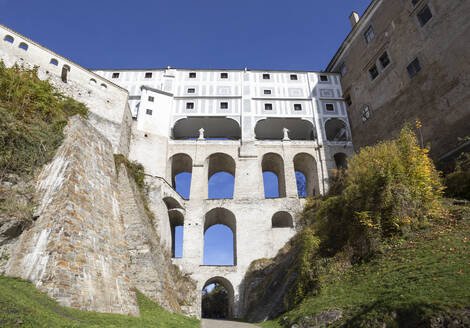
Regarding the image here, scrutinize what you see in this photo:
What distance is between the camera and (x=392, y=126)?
2412cm

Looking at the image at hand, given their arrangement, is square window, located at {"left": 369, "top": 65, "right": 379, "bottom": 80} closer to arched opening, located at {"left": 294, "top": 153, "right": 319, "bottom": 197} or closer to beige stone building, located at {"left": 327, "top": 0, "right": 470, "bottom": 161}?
beige stone building, located at {"left": 327, "top": 0, "right": 470, "bottom": 161}

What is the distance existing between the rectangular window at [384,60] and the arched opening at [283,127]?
319 inches

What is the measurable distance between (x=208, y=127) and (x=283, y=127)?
7946mm

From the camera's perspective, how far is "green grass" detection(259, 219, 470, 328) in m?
6.12

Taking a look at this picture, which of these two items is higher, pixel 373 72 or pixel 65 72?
pixel 373 72

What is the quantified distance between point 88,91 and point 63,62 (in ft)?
8.26

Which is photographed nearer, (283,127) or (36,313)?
(36,313)

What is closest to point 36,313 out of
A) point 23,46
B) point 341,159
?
point 23,46

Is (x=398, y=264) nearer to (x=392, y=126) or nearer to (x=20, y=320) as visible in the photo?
(x=20, y=320)

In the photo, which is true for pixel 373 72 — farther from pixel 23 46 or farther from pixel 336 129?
pixel 23 46

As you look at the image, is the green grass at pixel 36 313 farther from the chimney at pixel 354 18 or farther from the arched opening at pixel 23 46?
the chimney at pixel 354 18

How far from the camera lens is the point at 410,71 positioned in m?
23.2

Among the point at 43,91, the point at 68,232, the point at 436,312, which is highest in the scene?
the point at 43,91

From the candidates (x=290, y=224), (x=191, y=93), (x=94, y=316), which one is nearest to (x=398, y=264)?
(x=94, y=316)
